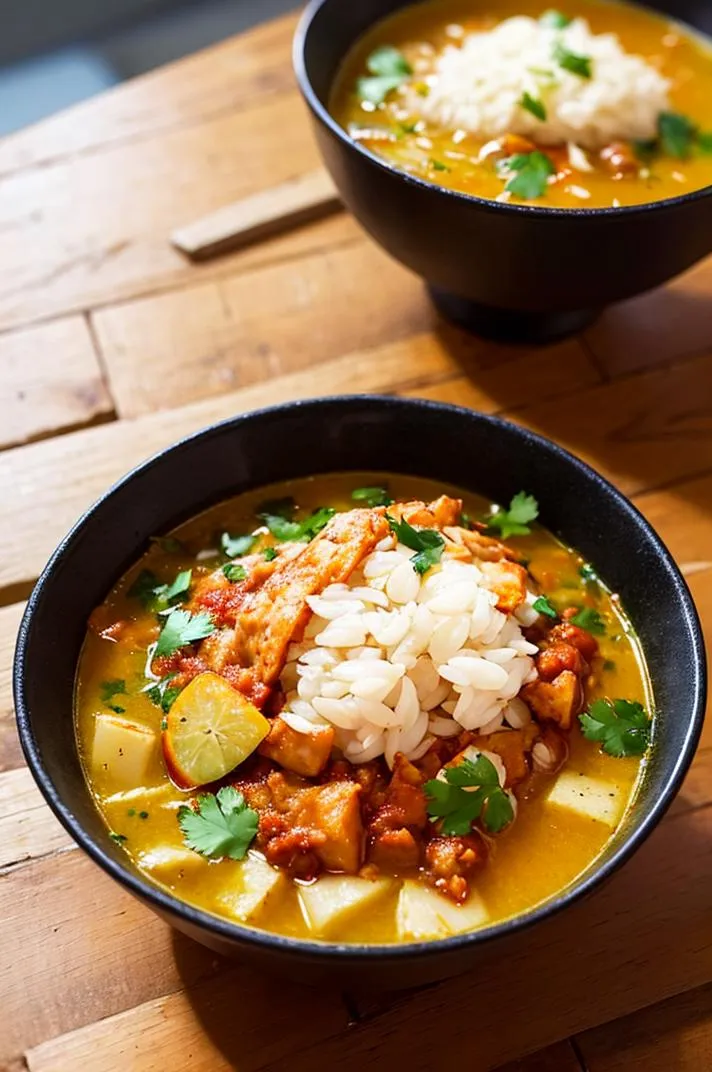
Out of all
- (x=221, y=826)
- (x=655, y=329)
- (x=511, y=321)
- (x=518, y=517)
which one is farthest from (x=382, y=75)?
(x=221, y=826)

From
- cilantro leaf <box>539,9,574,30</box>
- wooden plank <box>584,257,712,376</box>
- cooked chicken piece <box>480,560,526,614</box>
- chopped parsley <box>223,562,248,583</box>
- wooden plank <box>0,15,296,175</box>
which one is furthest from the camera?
wooden plank <box>0,15,296,175</box>

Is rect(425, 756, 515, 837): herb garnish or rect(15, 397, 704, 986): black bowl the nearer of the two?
Answer: rect(15, 397, 704, 986): black bowl

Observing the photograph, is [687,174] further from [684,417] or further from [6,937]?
[6,937]

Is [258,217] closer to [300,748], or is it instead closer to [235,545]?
[235,545]

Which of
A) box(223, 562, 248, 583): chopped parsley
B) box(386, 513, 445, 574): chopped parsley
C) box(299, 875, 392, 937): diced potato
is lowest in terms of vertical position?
box(299, 875, 392, 937): diced potato

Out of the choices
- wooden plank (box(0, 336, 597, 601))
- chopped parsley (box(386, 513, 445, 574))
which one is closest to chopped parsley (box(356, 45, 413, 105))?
wooden plank (box(0, 336, 597, 601))

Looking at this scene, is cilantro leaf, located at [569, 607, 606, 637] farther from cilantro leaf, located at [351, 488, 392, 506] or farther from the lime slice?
the lime slice
